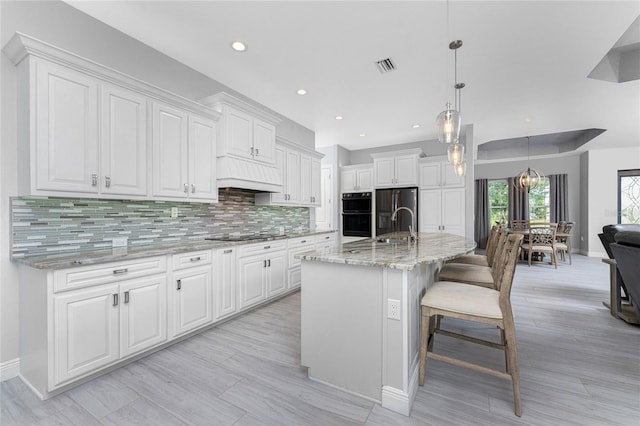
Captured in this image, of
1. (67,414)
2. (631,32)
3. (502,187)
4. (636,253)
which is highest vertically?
(631,32)

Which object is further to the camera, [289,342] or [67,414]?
[289,342]

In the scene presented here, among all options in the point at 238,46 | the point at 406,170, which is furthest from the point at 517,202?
the point at 238,46

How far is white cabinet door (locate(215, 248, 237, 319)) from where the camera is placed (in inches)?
107

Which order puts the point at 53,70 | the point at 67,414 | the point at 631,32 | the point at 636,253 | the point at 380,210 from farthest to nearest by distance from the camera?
the point at 380,210 → the point at 631,32 → the point at 636,253 → the point at 53,70 → the point at 67,414

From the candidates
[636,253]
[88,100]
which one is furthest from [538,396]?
[88,100]

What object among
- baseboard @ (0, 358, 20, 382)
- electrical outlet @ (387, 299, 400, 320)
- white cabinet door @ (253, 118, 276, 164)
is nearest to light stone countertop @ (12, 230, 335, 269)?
baseboard @ (0, 358, 20, 382)

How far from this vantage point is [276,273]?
11.5 ft

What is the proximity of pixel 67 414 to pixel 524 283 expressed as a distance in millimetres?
5464

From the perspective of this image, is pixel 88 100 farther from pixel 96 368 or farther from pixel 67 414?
pixel 67 414

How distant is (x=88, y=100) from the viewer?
202cm

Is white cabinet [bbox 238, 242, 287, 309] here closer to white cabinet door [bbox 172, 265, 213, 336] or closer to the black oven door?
white cabinet door [bbox 172, 265, 213, 336]

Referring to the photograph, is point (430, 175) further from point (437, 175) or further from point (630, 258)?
point (630, 258)

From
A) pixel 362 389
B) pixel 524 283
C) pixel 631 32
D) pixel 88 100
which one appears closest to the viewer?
pixel 362 389

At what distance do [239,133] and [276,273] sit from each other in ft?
5.84
